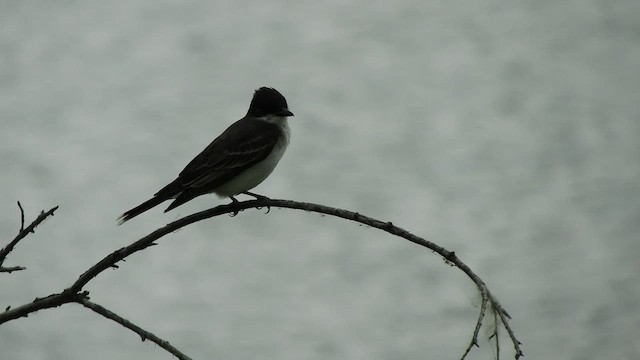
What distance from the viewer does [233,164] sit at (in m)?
8.16

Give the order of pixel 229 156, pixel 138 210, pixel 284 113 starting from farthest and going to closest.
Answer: pixel 284 113 < pixel 229 156 < pixel 138 210

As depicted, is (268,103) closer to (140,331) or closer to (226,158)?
(226,158)

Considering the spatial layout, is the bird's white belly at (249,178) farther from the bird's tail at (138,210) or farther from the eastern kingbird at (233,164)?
the bird's tail at (138,210)

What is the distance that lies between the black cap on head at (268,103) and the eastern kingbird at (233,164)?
277 mm

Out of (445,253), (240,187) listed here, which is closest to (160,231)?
(445,253)

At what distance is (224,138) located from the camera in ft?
28.5

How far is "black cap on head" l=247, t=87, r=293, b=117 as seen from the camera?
9370mm

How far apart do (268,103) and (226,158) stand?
1.40 m

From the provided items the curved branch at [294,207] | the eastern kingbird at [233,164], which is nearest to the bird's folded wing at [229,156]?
the eastern kingbird at [233,164]

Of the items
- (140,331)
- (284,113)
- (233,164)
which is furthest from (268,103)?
(140,331)

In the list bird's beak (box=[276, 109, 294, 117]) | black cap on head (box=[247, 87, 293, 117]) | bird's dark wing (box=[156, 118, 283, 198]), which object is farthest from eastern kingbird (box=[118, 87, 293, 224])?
black cap on head (box=[247, 87, 293, 117])

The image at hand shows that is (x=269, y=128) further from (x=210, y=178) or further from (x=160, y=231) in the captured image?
(x=160, y=231)

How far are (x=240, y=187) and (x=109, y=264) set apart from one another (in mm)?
3680

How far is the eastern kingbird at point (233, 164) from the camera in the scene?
7.78 meters
